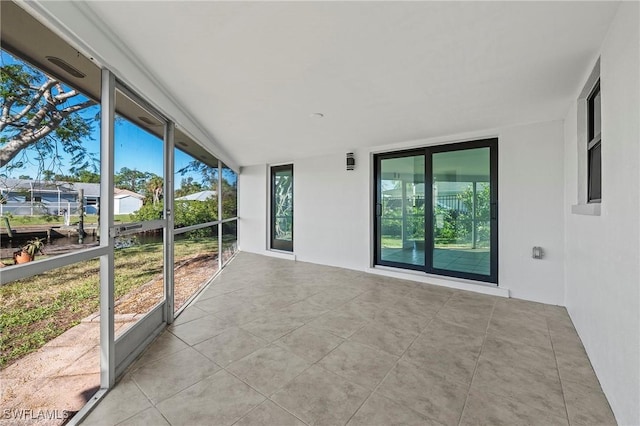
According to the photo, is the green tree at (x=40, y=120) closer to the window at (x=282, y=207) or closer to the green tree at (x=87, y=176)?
the green tree at (x=87, y=176)

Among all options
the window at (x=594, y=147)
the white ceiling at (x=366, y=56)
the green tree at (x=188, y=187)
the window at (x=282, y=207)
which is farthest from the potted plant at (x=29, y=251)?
the window at (x=282, y=207)

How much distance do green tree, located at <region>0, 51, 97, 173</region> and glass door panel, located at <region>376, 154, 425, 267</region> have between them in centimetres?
422

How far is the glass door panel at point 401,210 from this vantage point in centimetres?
464

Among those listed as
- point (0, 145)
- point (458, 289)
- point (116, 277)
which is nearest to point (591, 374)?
point (458, 289)

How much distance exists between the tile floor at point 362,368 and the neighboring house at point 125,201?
121cm

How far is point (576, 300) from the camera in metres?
2.67

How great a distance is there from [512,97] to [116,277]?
3.95m

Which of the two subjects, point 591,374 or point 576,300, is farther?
point 576,300

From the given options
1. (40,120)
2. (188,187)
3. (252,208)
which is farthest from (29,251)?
(252,208)

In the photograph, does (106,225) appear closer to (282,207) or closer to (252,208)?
(282,207)

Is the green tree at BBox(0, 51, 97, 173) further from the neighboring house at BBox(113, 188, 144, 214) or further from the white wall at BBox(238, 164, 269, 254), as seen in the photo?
the white wall at BBox(238, 164, 269, 254)

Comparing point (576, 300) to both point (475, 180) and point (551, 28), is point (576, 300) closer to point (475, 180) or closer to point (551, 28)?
point (475, 180)

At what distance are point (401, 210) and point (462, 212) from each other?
3.23 feet

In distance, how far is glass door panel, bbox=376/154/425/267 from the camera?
4637 millimetres
